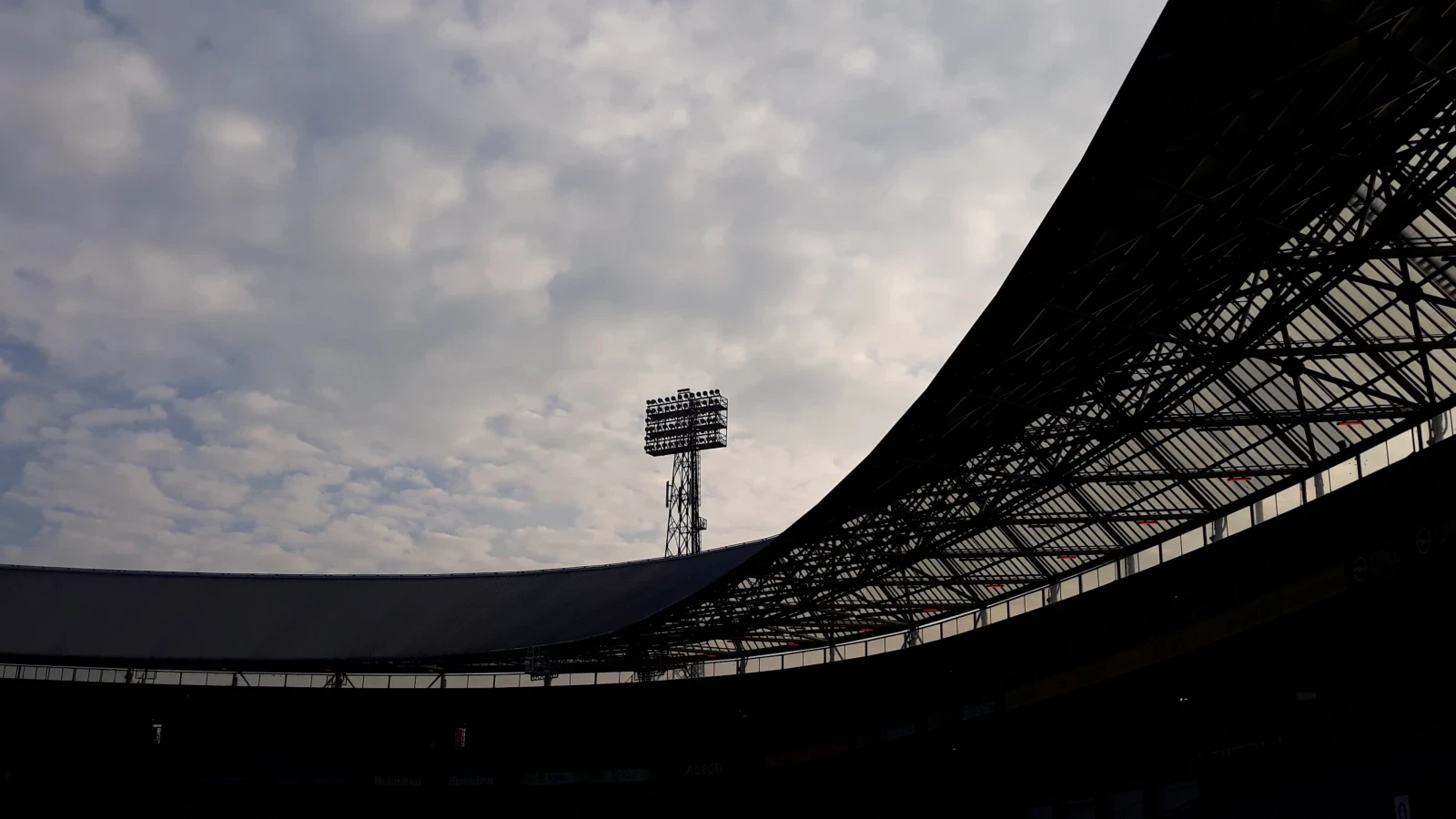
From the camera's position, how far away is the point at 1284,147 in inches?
716

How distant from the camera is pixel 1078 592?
40438mm

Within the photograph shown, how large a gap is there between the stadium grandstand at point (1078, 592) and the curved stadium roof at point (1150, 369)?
11cm

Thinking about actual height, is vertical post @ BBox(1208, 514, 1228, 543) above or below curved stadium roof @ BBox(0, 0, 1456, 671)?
below

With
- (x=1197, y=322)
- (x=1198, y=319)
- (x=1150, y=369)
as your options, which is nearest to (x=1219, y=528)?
(x=1198, y=319)

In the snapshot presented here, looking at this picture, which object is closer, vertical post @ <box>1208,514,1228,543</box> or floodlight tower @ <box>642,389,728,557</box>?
vertical post @ <box>1208,514,1228,543</box>

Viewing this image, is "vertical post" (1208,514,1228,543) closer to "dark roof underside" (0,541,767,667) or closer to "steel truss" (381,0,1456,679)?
"steel truss" (381,0,1456,679)

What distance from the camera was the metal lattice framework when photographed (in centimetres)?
1648

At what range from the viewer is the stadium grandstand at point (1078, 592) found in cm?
1922

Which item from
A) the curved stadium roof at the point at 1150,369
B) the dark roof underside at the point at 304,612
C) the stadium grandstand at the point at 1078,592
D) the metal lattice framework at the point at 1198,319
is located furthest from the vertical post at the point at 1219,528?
the dark roof underside at the point at 304,612

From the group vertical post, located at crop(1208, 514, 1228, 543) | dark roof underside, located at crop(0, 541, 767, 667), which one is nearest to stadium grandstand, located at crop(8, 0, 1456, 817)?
vertical post, located at crop(1208, 514, 1228, 543)

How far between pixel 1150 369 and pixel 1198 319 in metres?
2.11

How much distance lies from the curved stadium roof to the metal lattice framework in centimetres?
7

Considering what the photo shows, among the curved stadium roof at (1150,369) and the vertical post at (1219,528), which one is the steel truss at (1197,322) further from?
the vertical post at (1219,528)

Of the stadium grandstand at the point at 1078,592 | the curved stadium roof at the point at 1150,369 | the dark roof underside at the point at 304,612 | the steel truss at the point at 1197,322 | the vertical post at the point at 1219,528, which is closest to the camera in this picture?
the steel truss at the point at 1197,322
